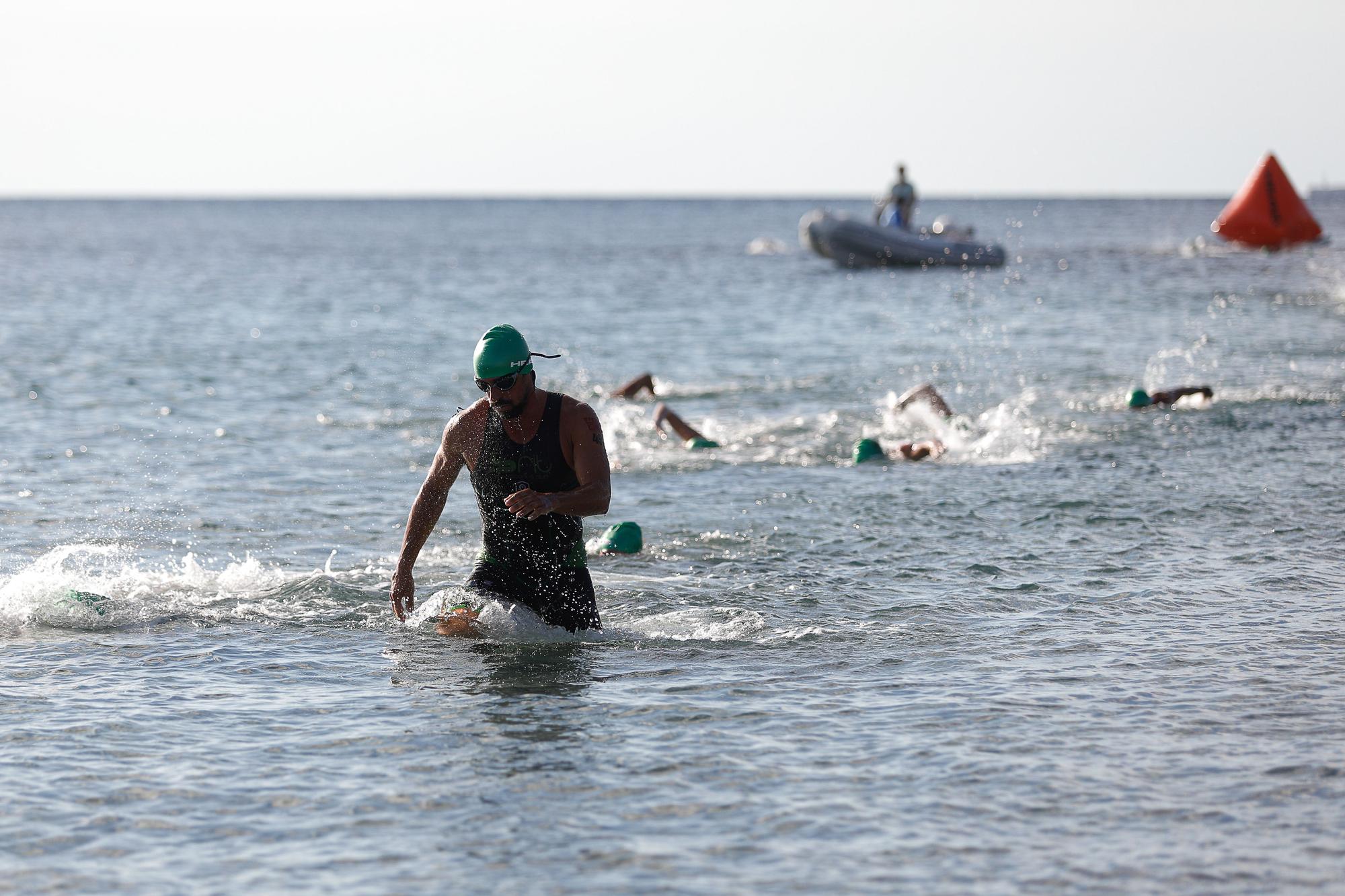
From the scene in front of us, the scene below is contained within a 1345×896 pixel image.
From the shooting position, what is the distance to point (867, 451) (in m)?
14.2

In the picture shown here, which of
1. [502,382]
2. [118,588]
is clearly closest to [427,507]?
[502,382]

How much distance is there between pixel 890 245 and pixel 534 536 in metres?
37.5

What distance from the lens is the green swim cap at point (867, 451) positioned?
1421 cm

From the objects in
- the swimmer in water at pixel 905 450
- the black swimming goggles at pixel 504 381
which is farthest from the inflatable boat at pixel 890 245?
the black swimming goggles at pixel 504 381

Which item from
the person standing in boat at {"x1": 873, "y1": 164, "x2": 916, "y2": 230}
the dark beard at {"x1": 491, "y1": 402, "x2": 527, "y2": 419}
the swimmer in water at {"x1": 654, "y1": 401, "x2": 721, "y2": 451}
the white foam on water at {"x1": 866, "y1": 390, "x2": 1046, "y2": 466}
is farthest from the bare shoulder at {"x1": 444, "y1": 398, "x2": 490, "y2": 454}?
the person standing in boat at {"x1": 873, "y1": 164, "x2": 916, "y2": 230}

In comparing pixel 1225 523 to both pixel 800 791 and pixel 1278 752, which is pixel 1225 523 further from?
pixel 800 791

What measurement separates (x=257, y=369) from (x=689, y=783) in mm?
19674

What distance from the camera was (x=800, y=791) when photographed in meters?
5.75

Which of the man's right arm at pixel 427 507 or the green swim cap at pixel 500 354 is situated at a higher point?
the green swim cap at pixel 500 354

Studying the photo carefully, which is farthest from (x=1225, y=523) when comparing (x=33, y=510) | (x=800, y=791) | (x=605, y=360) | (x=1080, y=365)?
(x=605, y=360)

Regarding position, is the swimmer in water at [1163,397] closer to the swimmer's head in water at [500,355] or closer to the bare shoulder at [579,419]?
the bare shoulder at [579,419]

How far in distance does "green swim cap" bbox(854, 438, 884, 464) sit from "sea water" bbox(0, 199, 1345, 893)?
0.58 m

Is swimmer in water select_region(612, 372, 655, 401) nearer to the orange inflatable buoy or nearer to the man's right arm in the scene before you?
the man's right arm

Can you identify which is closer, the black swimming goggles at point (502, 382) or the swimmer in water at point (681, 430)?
the black swimming goggles at point (502, 382)
